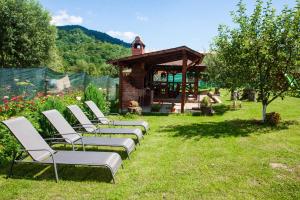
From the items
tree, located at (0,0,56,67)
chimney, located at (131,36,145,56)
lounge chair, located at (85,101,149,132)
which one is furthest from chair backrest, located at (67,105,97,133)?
tree, located at (0,0,56,67)

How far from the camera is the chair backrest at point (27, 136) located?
5738 mm

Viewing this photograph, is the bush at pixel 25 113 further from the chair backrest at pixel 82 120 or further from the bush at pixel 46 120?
the chair backrest at pixel 82 120

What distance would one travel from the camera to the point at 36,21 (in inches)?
1229

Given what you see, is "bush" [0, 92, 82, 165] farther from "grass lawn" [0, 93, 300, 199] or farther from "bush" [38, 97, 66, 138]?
"grass lawn" [0, 93, 300, 199]

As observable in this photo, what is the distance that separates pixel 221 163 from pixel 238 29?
23.2ft

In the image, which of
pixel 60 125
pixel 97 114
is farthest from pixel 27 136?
pixel 97 114

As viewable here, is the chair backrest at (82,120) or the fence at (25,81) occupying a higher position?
the fence at (25,81)

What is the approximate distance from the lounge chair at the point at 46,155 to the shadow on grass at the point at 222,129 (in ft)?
15.2

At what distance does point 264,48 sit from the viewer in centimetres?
1169

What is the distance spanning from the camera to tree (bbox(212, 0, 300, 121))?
1158cm

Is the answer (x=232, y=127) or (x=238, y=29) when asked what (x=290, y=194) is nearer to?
(x=232, y=127)

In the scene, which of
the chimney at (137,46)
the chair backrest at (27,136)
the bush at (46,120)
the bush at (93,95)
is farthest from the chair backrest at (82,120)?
the chimney at (137,46)

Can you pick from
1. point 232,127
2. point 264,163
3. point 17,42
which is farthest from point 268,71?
point 17,42

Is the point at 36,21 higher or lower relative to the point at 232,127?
higher
